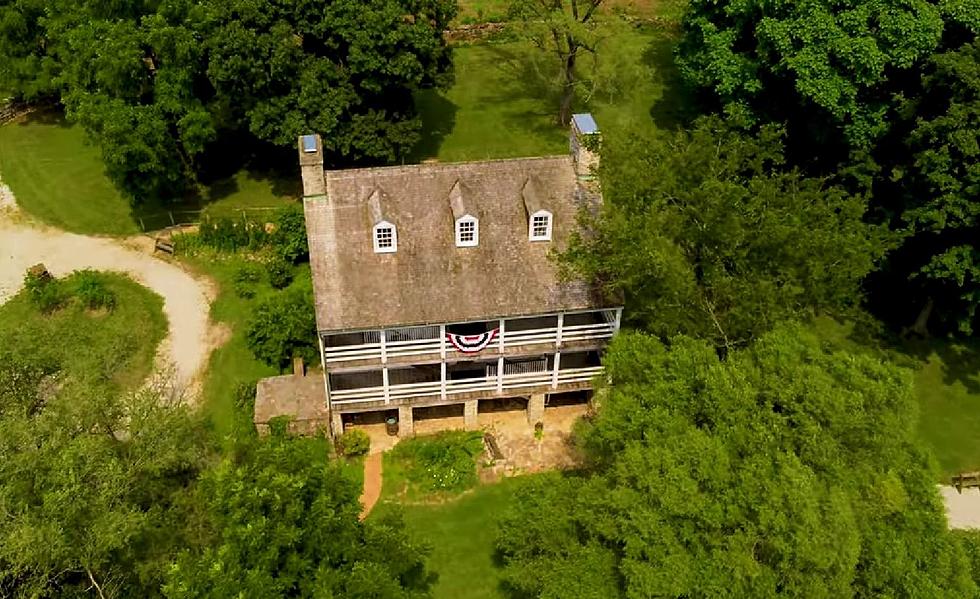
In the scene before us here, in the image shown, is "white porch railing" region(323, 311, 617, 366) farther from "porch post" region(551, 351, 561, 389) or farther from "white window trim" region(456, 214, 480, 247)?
"white window trim" region(456, 214, 480, 247)

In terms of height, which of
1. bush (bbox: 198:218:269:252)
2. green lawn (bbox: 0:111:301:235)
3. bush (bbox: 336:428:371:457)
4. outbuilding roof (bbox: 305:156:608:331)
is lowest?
bush (bbox: 336:428:371:457)

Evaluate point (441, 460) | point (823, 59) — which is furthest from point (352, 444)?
point (823, 59)

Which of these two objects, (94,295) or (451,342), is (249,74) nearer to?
(94,295)

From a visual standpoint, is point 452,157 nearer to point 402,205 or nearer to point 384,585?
point 402,205

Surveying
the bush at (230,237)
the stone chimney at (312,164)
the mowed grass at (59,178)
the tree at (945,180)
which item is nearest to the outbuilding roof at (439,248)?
the stone chimney at (312,164)

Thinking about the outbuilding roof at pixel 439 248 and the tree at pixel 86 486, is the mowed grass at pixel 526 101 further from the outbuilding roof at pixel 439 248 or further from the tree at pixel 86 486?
the tree at pixel 86 486

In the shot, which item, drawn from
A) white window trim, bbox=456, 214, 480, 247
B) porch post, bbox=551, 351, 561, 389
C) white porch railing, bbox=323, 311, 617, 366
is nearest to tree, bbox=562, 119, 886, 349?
white porch railing, bbox=323, 311, 617, 366
